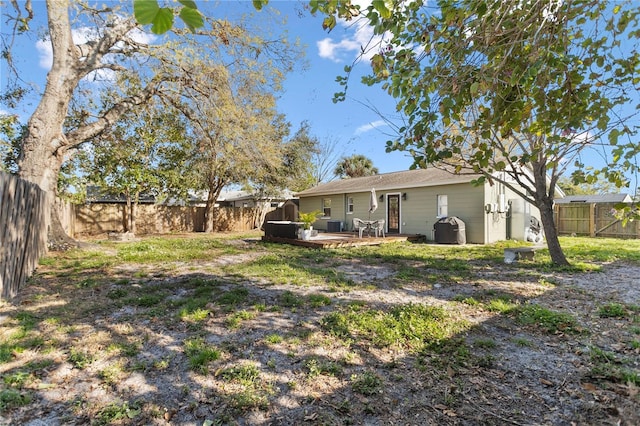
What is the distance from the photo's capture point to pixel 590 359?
2990 millimetres

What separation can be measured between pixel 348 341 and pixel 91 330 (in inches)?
110

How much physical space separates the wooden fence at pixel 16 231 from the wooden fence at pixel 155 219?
10727mm

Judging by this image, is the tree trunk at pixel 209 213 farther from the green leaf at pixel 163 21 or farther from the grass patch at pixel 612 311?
the green leaf at pixel 163 21

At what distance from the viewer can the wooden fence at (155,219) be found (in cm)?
1722

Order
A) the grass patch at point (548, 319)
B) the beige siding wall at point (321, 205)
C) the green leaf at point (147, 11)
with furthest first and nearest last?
the beige siding wall at point (321, 205)
the grass patch at point (548, 319)
the green leaf at point (147, 11)

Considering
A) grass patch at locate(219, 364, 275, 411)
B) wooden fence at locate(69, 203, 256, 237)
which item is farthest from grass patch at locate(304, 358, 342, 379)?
wooden fence at locate(69, 203, 256, 237)

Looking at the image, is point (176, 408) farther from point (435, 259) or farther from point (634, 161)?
point (435, 259)

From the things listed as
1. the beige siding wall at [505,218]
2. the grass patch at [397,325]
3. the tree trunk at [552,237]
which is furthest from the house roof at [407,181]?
the grass patch at [397,325]

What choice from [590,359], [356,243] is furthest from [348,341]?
[356,243]

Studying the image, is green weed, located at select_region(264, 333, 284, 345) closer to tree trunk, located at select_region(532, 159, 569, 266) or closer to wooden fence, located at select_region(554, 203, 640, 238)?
tree trunk, located at select_region(532, 159, 569, 266)

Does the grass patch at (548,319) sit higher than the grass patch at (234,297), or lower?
lower

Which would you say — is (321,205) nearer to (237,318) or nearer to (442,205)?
(442,205)

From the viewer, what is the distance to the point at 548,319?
3916 mm

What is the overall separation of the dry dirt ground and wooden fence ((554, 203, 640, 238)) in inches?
531
